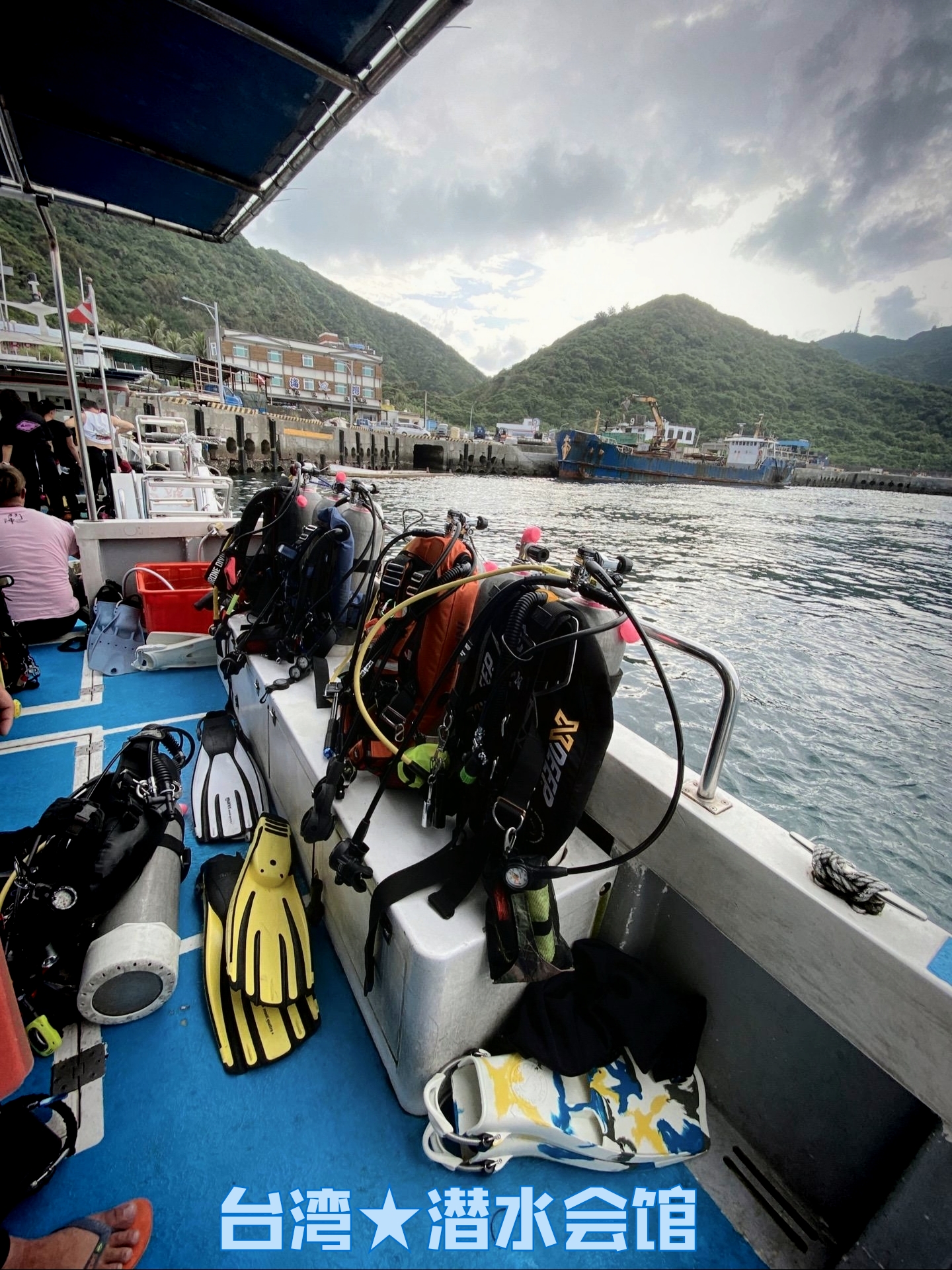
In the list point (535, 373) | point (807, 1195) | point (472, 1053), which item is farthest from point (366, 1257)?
point (535, 373)

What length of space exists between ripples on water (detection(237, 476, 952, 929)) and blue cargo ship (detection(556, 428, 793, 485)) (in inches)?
863

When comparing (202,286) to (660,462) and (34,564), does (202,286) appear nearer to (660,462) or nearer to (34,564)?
(660,462)

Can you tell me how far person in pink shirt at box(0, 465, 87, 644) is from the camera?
333 centimetres

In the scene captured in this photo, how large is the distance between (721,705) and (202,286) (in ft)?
281

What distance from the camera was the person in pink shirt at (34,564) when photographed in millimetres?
3334

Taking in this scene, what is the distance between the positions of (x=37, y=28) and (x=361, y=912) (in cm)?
349

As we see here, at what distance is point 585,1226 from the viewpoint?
121 cm

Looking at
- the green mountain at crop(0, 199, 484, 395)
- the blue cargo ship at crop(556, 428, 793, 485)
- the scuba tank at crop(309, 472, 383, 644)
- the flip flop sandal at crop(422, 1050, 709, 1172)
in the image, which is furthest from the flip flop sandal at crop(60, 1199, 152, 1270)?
the green mountain at crop(0, 199, 484, 395)

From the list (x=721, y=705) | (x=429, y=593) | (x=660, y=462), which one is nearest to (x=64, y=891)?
(x=429, y=593)

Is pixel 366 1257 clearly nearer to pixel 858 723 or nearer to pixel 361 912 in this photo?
pixel 361 912

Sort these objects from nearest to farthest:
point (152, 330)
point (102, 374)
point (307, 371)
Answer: point (102, 374), point (152, 330), point (307, 371)

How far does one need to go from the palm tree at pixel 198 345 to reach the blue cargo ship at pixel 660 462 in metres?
36.7

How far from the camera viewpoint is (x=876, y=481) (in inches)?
2126

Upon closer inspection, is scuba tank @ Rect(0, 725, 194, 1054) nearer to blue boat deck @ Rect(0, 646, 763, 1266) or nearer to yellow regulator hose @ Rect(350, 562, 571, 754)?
blue boat deck @ Rect(0, 646, 763, 1266)
